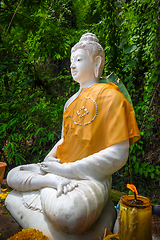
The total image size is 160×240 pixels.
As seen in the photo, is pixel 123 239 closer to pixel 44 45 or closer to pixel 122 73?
pixel 122 73

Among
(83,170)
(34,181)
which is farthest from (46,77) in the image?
(83,170)

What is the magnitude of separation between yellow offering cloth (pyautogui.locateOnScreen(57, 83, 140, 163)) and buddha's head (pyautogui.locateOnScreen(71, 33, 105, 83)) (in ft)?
0.63

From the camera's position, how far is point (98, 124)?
153cm

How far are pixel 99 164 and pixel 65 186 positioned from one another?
277 mm

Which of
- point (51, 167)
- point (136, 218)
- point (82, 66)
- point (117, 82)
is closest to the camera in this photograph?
point (136, 218)

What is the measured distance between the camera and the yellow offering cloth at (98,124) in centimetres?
147

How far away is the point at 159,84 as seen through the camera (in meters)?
2.85

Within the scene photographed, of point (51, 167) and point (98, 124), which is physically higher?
point (98, 124)

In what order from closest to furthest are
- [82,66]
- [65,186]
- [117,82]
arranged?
1. [65,186]
2. [82,66]
3. [117,82]

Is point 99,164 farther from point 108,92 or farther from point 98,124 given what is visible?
point 108,92

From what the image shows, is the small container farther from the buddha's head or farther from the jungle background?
the jungle background

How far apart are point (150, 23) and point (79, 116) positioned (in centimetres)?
200

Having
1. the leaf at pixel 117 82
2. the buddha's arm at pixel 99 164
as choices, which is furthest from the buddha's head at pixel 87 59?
the buddha's arm at pixel 99 164

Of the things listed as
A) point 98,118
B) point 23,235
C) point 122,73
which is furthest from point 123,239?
point 122,73
